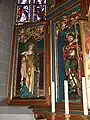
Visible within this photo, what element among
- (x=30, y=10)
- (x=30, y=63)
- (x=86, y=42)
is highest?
(x=30, y=10)

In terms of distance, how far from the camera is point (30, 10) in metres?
2.74

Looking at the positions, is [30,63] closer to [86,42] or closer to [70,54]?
[70,54]

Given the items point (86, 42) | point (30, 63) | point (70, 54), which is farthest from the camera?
point (30, 63)

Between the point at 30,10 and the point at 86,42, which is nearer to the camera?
the point at 86,42

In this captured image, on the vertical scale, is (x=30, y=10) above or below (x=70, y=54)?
above

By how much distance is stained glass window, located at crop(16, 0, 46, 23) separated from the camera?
2680mm

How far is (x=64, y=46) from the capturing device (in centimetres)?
192

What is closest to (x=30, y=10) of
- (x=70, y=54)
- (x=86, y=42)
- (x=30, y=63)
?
(x=30, y=63)

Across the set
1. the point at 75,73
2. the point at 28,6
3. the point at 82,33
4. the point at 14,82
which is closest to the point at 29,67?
the point at 14,82

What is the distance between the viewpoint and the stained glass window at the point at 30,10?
2680mm

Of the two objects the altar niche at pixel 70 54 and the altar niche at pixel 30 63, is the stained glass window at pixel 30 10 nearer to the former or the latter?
the altar niche at pixel 30 63

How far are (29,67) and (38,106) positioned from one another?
0.47m

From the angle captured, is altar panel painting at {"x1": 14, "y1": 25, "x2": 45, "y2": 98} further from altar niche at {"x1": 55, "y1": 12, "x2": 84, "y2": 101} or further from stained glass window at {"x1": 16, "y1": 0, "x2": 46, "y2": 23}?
stained glass window at {"x1": 16, "y1": 0, "x2": 46, "y2": 23}

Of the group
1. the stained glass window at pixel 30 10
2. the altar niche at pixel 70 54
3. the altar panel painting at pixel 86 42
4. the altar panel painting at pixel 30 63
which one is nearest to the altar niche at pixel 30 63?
the altar panel painting at pixel 30 63
